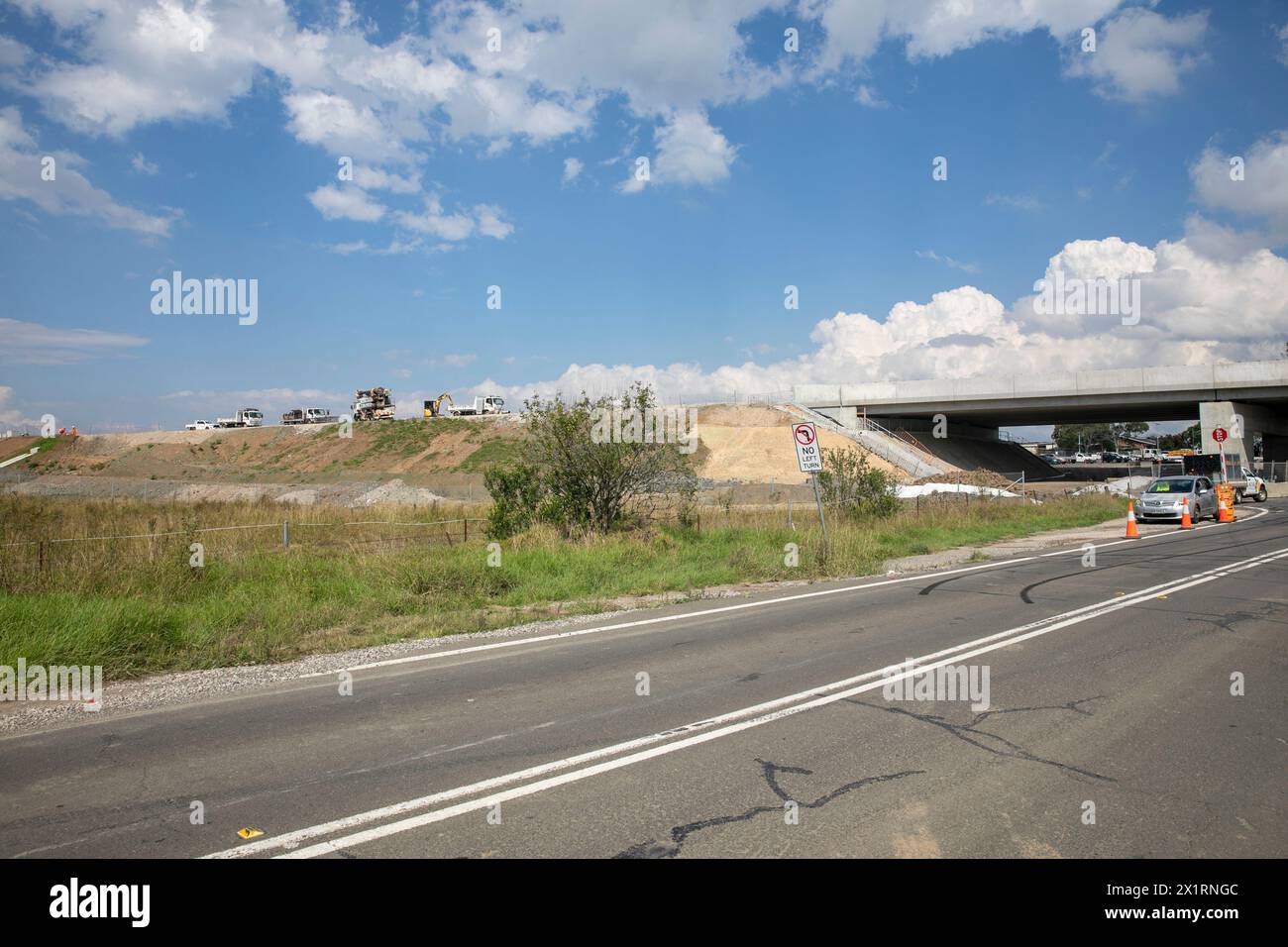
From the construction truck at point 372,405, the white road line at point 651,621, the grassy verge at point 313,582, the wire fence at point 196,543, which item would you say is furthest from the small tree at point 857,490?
the construction truck at point 372,405

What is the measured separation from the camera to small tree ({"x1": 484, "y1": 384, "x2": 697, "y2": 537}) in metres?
18.4

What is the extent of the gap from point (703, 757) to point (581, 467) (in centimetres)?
1334

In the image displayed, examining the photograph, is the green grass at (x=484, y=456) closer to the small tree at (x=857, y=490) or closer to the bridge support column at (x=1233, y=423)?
the small tree at (x=857, y=490)

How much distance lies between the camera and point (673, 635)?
978cm

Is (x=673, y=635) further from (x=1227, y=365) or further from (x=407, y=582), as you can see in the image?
(x=1227, y=365)

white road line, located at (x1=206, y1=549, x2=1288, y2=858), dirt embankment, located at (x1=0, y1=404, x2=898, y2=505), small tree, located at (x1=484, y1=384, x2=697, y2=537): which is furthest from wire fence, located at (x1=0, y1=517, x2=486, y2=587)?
dirt embankment, located at (x1=0, y1=404, x2=898, y2=505)

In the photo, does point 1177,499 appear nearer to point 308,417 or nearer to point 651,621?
point 651,621

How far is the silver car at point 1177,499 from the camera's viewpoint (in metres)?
27.4

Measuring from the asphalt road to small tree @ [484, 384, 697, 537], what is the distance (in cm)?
924

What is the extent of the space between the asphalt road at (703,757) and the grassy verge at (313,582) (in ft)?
5.97

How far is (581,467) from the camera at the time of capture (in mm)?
18500

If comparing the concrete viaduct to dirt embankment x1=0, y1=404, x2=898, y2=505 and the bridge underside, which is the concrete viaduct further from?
dirt embankment x1=0, y1=404, x2=898, y2=505

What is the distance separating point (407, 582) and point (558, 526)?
21.2 ft
